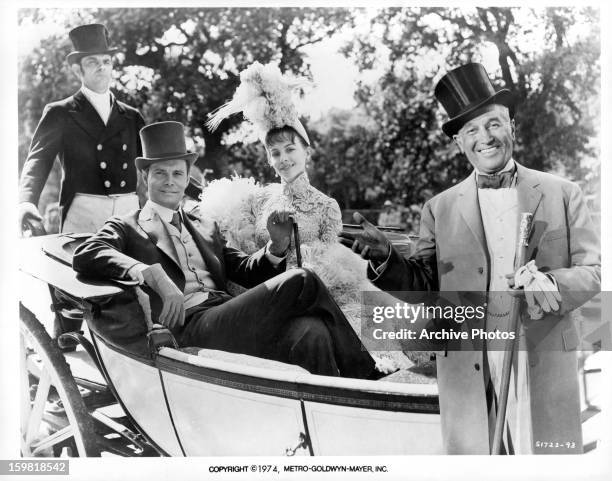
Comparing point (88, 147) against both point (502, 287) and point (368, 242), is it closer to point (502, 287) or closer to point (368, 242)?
point (368, 242)

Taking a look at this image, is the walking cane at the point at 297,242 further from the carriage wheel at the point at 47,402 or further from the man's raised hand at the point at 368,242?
the carriage wheel at the point at 47,402

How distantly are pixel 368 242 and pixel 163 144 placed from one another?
49.7 inches

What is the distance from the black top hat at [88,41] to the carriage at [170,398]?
1.02m

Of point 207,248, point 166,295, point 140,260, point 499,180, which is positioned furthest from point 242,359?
point 499,180

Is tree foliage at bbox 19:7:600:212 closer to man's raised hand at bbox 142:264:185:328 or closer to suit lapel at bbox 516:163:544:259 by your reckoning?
suit lapel at bbox 516:163:544:259

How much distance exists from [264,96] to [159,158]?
0.68 meters

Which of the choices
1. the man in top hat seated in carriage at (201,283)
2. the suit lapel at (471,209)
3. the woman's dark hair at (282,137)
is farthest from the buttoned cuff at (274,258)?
the suit lapel at (471,209)

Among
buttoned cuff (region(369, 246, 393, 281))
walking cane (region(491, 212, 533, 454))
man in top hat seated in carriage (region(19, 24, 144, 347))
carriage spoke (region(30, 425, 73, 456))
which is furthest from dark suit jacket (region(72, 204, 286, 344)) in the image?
walking cane (region(491, 212, 533, 454))

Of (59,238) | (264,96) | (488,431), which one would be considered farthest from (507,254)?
Result: (59,238)

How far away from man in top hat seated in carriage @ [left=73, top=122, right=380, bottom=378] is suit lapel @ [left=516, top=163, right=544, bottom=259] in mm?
1112

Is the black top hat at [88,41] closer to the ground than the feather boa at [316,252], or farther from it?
farther from it

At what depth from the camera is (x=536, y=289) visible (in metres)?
3.53

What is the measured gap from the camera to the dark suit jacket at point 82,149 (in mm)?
3631

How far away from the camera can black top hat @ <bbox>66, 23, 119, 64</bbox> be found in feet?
11.9
